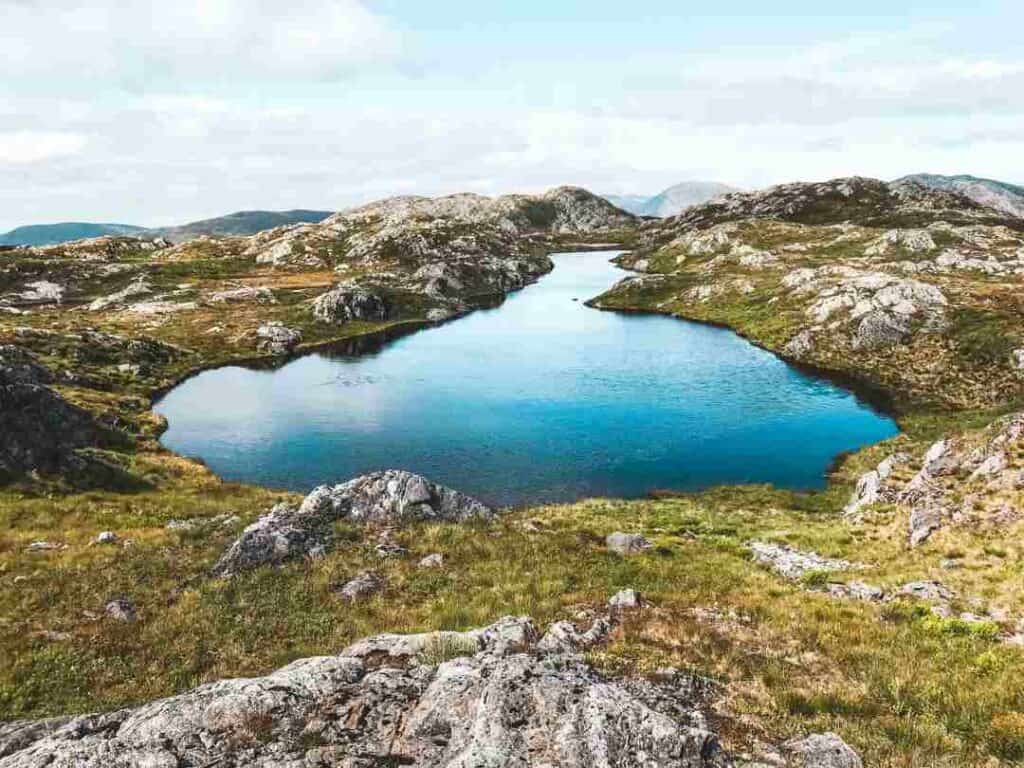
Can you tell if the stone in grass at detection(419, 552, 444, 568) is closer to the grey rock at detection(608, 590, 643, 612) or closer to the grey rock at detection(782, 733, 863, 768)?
the grey rock at detection(608, 590, 643, 612)

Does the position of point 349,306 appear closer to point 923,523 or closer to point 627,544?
point 627,544

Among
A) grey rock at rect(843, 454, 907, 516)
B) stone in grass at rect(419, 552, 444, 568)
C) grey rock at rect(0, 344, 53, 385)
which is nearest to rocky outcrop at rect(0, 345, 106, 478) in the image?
grey rock at rect(0, 344, 53, 385)

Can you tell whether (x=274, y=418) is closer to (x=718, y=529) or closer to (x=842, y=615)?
(x=718, y=529)

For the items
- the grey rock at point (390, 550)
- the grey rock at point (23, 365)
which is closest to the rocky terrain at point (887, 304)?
the grey rock at point (390, 550)

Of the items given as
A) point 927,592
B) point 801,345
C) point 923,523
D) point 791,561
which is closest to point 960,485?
point 923,523

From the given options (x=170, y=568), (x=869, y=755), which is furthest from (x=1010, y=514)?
(x=170, y=568)
